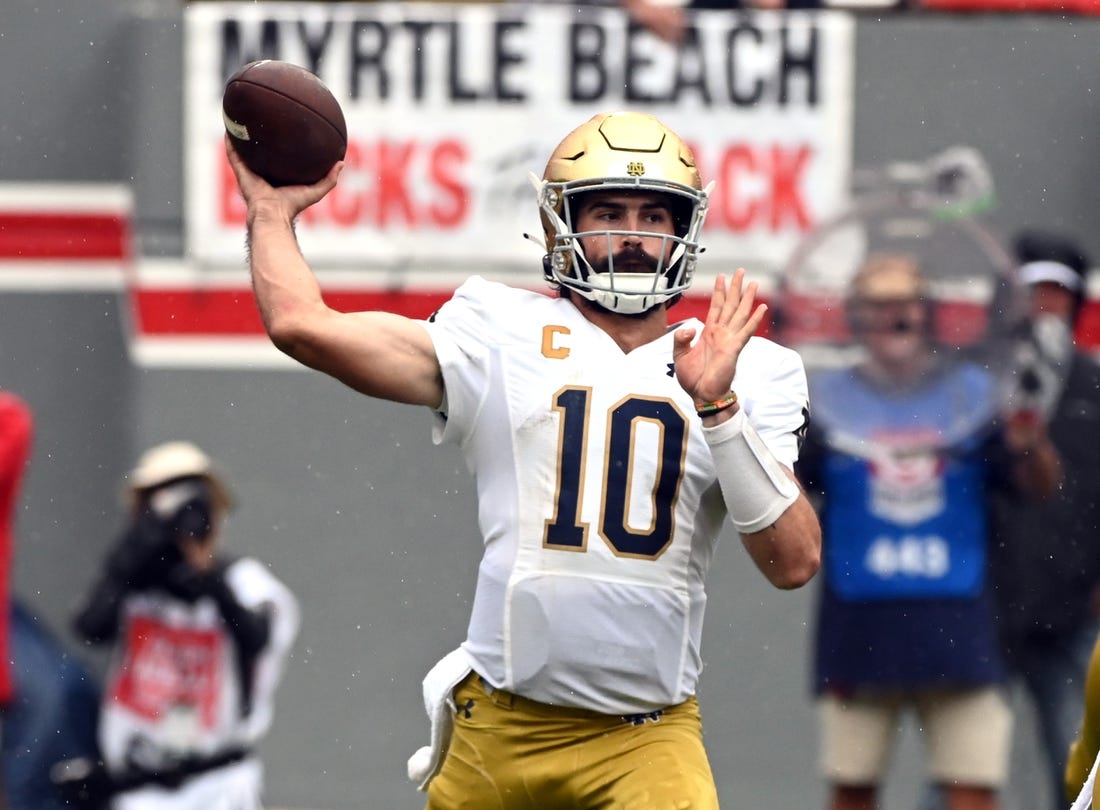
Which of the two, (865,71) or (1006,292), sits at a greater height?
(865,71)

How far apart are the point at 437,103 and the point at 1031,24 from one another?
2.09m

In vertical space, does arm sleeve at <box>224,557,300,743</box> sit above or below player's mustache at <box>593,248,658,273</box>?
below

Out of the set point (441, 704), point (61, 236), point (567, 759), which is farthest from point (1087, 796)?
point (61, 236)

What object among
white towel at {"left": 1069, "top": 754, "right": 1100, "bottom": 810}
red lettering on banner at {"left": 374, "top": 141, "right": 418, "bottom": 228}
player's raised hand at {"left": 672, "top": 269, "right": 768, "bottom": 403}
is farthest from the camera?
red lettering on banner at {"left": 374, "top": 141, "right": 418, "bottom": 228}

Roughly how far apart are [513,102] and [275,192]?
Answer: 4.02 meters

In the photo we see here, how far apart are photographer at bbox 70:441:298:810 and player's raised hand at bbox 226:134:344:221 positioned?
3.15 metres

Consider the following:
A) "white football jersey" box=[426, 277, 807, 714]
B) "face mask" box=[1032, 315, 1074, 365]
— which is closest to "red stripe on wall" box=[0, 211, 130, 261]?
"face mask" box=[1032, 315, 1074, 365]

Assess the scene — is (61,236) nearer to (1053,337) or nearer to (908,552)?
(908,552)

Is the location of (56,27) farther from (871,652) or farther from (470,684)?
(470,684)

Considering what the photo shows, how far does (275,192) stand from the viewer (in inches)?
148

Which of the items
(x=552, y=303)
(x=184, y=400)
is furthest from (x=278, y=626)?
(x=552, y=303)

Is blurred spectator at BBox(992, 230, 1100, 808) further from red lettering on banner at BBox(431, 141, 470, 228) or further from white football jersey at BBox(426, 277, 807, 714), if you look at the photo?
white football jersey at BBox(426, 277, 807, 714)

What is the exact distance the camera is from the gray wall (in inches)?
303

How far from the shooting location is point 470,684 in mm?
3959
